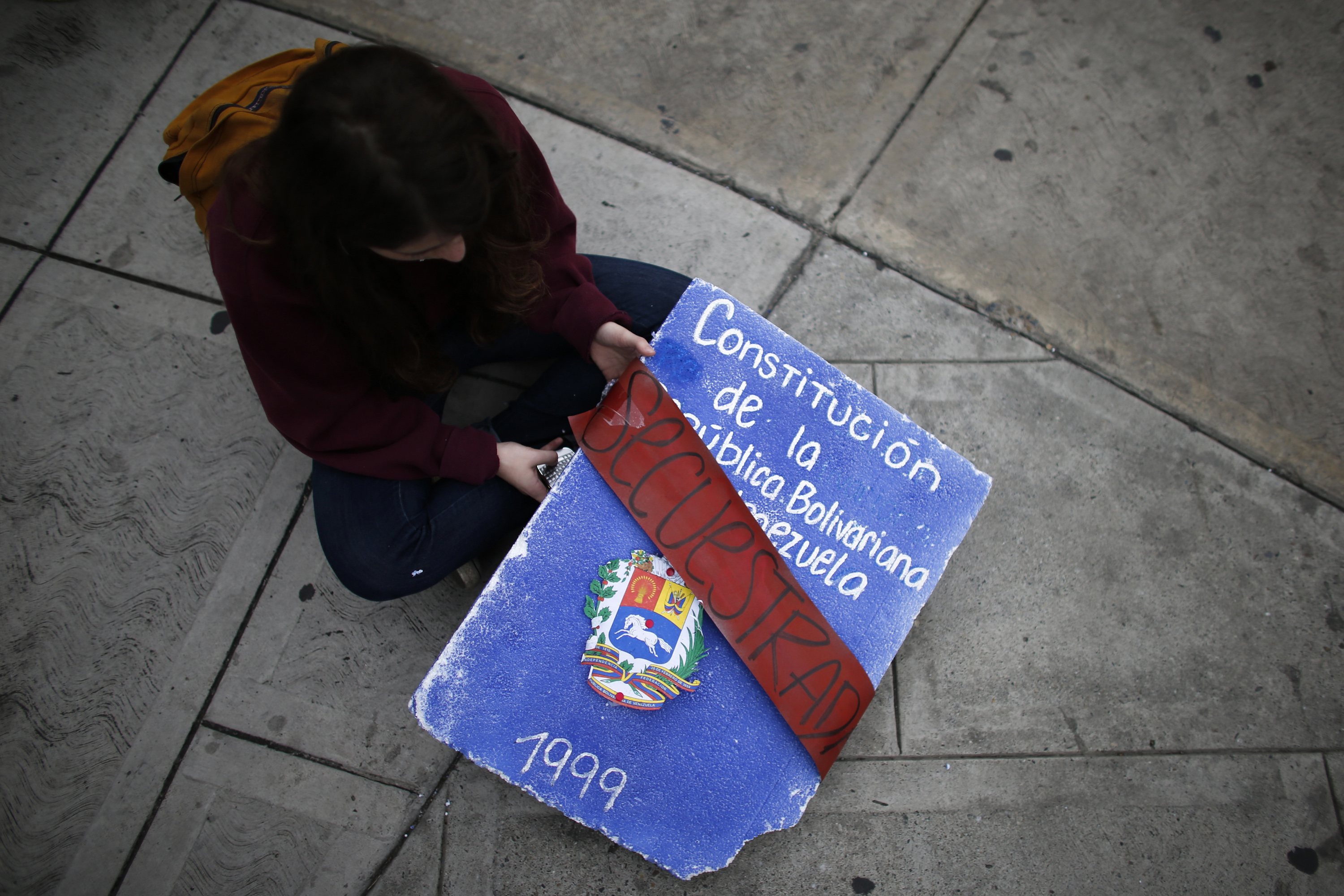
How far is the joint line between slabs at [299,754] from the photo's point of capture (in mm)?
1750

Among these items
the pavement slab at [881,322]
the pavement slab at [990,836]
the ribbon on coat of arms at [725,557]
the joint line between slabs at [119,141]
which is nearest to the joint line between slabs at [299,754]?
the pavement slab at [990,836]

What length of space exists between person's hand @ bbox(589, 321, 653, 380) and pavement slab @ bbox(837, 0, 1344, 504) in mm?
879

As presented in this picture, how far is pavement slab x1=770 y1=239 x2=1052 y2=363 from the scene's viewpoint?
2.08 metres

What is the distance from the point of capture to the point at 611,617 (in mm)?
1504

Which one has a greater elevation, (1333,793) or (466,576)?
(1333,793)

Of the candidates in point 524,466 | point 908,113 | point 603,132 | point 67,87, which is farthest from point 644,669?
point 67,87

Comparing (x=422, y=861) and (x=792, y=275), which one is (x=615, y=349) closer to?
(x=792, y=275)

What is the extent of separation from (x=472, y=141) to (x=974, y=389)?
1502 millimetres

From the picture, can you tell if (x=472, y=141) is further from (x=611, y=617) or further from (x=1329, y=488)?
(x=1329, y=488)

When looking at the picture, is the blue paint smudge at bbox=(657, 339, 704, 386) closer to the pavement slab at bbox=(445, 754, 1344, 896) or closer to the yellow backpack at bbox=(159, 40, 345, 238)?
the yellow backpack at bbox=(159, 40, 345, 238)

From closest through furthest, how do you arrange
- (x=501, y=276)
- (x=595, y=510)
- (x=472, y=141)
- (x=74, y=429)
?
(x=472, y=141), (x=501, y=276), (x=595, y=510), (x=74, y=429)

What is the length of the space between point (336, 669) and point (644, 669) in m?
0.84

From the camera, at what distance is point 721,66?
2.31 m

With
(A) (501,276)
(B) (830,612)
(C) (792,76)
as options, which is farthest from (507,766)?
(C) (792,76)
